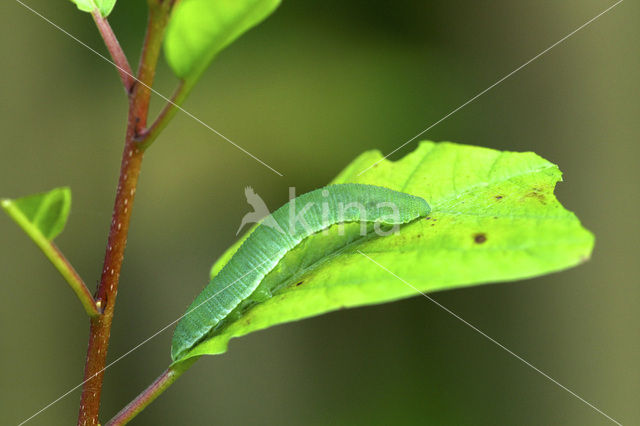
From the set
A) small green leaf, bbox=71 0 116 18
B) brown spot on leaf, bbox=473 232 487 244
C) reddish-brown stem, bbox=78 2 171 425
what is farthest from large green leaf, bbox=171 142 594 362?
small green leaf, bbox=71 0 116 18

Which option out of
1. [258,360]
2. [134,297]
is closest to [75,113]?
[134,297]

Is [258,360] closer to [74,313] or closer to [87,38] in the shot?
[74,313]

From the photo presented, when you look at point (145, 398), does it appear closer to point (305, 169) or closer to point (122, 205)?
point (122, 205)

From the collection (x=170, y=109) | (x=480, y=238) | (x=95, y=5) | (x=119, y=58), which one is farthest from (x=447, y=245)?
(x=95, y=5)

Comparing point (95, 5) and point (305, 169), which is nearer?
point (95, 5)

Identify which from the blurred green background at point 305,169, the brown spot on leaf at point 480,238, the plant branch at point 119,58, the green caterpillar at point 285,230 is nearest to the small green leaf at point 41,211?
the plant branch at point 119,58
